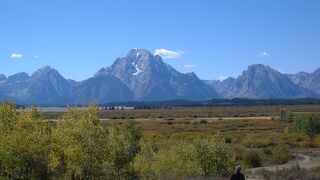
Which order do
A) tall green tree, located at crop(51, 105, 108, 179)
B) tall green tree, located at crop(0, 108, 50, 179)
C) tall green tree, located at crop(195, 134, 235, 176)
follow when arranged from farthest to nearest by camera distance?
1. tall green tree, located at crop(195, 134, 235, 176)
2. tall green tree, located at crop(51, 105, 108, 179)
3. tall green tree, located at crop(0, 108, 50, 179)

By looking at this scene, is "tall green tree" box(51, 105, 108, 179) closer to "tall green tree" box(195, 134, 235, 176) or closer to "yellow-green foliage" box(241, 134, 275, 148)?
"tall green tree" box(195, 134, 235, 176)

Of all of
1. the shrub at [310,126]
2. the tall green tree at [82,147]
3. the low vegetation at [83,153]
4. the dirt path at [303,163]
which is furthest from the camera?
the shrub at [310,126]

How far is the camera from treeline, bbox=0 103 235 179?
101 feet

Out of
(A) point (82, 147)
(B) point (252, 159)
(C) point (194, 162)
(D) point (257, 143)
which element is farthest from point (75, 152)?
(D) point (257, 143)

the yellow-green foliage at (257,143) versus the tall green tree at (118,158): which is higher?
the tall green tree at (118,158)


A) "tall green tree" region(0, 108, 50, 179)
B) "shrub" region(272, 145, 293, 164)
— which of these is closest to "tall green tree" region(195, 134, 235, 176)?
"tall green tree" region(0, 108, 50, 179)

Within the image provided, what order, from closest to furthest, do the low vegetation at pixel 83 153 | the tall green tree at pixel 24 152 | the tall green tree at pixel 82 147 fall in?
the tall green tree at pixel 24 152 → the low vegetation at pixel 83 153 → the tall green tree at pixel 82 147

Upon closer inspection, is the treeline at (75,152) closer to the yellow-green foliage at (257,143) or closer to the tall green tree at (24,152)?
the tall green tree at (24,152)

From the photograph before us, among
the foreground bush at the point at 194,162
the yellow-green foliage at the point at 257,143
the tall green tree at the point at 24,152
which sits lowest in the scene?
the yellow-green foliage at the point at 257,143

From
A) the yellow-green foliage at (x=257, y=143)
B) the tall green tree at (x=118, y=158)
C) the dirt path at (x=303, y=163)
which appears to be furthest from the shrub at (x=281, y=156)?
the tall green tree at (x=118, y=158)

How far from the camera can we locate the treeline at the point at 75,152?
1216 inches

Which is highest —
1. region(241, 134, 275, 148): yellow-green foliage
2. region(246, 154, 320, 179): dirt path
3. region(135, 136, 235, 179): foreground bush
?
region(135, 136, 235, 179): foreground bush

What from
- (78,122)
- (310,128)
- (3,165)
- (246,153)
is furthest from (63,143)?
(310,128)

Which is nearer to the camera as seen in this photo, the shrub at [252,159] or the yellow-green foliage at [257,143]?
the shrub at [252,159]
